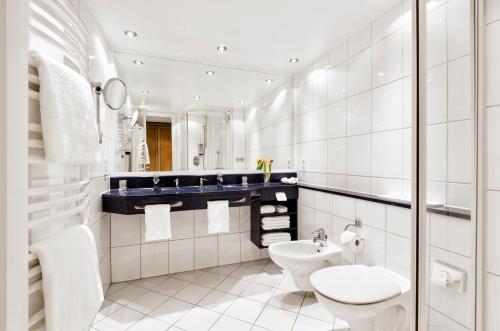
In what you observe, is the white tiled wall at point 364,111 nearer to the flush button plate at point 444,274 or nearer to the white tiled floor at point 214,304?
the white tiled floor at point 214,304

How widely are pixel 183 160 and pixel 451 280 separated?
7.84 feet

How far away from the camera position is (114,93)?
2.02 metres

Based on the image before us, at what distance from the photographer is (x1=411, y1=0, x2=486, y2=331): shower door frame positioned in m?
0.51

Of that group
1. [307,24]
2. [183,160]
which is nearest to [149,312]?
[183,160]

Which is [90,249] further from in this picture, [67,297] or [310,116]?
[310,116]

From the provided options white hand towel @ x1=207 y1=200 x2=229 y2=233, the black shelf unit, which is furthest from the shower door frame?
the black shelf unit

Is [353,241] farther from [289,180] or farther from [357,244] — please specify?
[289,180]

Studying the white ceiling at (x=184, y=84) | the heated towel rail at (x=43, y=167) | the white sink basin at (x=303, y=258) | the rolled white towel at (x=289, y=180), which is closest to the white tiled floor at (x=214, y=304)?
the white sink basin at (x=303, y=258)

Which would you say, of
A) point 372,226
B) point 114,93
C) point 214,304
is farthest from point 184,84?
point 372,226

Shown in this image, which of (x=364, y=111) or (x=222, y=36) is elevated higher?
(x=222, y=36)

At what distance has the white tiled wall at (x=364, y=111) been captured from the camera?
5.53 feet

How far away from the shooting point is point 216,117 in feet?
9.20
